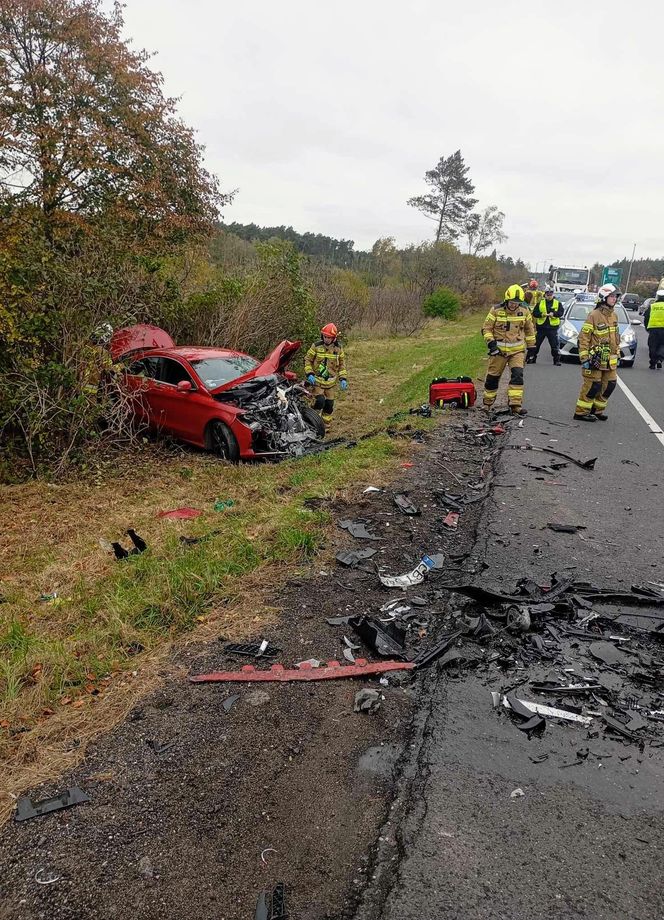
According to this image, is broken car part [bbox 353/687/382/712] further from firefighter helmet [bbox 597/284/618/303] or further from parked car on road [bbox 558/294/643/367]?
parked car on road [bbox 558/294/643/367]

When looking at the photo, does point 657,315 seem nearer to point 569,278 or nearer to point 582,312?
point 582,312

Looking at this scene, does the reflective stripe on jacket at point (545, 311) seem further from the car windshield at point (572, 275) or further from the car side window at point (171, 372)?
the car windshield at point (572, 275)

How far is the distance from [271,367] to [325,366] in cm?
145

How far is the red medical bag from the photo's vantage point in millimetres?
9969

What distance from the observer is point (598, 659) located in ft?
11.1

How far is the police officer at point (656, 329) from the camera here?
539 inches

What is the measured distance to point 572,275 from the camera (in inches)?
1137

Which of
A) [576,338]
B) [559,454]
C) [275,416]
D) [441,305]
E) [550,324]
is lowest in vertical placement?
[275,416]

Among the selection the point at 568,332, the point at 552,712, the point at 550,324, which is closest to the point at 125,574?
the point at 552,712

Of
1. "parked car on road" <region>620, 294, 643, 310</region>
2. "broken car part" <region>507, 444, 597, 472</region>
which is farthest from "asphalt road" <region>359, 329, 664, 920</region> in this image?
"parked car on road" <region>620, 294, 643, 310</region>

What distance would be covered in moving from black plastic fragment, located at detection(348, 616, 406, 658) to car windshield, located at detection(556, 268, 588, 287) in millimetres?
28834

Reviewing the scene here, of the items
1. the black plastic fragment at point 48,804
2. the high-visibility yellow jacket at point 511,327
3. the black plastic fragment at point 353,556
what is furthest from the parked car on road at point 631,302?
the black plastic fragment at point 48,804

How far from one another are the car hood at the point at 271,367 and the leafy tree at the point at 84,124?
4300 mm

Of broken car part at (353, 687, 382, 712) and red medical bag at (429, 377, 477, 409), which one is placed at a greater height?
red medical bag at (429, 377, 477, 409)
